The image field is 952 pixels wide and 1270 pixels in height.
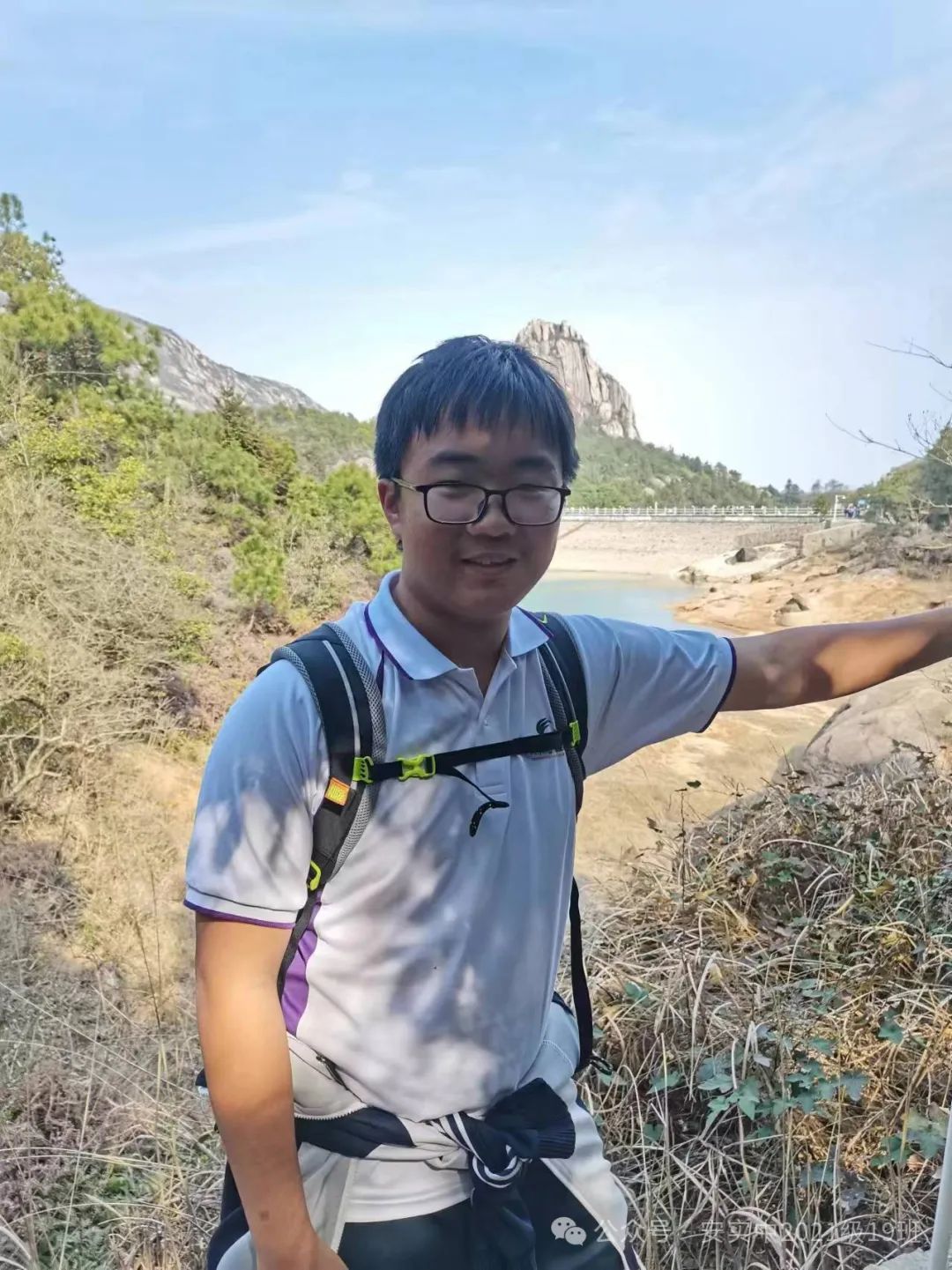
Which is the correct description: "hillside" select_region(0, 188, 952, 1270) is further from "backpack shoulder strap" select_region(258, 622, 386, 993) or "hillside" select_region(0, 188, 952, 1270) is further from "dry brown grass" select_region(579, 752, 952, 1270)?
"backpack shoulder strap" select_region(258, 622, 386, 993)

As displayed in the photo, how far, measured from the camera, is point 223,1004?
714 mm

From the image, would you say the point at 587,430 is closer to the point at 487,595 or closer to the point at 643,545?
the point at 643,545

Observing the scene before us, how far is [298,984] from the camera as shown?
2.62ft

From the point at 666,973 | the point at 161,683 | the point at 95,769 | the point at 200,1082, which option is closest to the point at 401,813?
the point at 200,1082

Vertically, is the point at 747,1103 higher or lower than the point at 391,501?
lower

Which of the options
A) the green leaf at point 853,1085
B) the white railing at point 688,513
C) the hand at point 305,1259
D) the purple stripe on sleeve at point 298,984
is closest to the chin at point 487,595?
the purple stripe on sleeve at point 298,984

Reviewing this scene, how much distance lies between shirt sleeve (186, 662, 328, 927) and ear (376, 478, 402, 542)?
23 centimetres

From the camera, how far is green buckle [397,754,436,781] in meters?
0.77

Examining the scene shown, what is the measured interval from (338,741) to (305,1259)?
19.1 inches

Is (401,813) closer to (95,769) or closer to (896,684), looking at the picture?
(896,684)

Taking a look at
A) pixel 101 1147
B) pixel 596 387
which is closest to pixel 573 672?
pixel 101 1147

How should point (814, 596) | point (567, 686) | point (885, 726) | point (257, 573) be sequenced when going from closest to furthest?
point (567, 686) → point (885, 726) → point (257, 573) → point (814, 596)

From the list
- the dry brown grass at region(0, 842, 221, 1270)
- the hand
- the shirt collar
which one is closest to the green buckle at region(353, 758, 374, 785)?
the shirt collar

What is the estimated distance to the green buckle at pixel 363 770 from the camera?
75 centimetres
